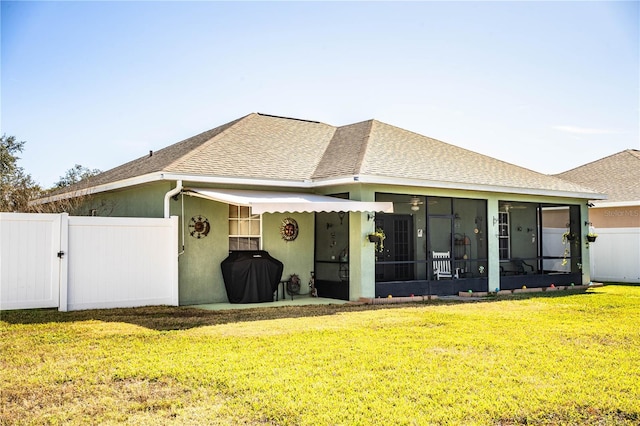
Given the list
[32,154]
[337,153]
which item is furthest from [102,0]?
[32,154]

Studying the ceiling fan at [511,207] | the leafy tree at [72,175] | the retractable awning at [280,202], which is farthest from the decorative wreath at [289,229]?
the leafy tree at [72,175]

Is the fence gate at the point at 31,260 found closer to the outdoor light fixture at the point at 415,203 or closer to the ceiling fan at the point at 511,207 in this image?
the outdoor light fixture at the point at 415,203

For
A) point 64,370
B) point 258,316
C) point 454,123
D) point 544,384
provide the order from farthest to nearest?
point 454,123 → point 258,316 → point 64,370 → point 544,384

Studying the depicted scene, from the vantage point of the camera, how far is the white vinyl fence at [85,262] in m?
13.6

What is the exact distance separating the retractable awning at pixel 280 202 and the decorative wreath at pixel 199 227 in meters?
0.87

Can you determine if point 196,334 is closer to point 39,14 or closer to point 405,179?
point 405,179

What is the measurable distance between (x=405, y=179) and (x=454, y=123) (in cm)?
828

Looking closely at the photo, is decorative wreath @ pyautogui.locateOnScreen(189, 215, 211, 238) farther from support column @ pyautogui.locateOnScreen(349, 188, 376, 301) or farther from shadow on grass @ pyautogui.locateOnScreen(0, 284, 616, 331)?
support column @ pyautogui.locateOnScreen(349, 188, 376, 301)

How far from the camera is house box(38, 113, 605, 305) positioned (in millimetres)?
16797

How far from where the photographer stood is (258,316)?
A: 1378cm

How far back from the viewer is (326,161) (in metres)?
19.5

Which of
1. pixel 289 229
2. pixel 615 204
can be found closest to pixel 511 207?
pixel 615 204

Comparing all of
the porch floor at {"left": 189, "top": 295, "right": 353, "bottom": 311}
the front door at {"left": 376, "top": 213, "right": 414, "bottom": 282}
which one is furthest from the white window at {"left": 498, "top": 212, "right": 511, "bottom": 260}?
the porch floor at {"left": 189, "top": 295, "right": 353, "bottom": 311}

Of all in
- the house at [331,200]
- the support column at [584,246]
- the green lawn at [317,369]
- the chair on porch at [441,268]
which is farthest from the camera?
the support column at [584,246]
